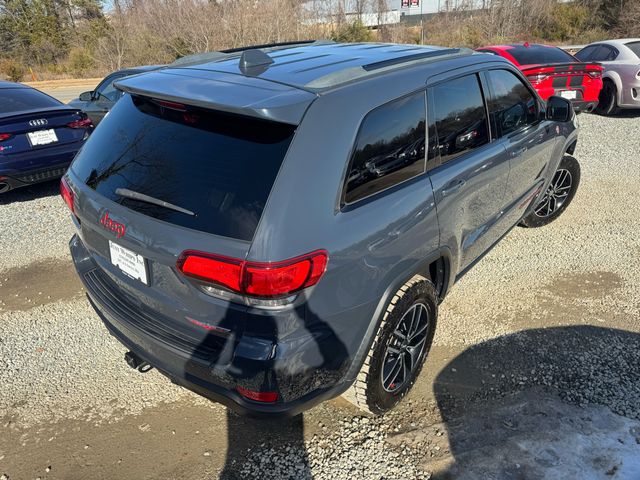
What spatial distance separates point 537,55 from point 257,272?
844 centimetres

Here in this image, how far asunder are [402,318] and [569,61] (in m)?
7.93

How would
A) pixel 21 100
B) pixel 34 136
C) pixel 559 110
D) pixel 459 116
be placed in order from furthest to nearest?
pixel 21 100 < pixel 34 136 < pixel 559 110 < pixel 459 116

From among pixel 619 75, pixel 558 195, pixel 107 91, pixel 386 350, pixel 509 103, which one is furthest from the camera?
pixel 619 75

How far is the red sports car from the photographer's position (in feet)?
26.0

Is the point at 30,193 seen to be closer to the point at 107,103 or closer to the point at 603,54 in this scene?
the point at 107,103

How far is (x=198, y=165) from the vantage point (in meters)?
2.02

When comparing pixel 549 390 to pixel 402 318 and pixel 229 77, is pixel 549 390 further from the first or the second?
pixel 229 77

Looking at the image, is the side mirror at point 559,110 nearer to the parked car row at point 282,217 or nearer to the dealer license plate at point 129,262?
the parked car row at point 282,217

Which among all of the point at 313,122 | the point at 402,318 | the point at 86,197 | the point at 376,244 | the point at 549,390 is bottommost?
the point at 549,390

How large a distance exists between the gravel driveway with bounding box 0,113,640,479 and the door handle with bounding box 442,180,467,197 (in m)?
1.16

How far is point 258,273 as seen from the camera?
1.80 m

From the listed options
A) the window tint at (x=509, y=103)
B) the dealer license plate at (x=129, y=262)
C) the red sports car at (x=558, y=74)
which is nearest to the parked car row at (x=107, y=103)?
the red sports car at (x=558, y=74)

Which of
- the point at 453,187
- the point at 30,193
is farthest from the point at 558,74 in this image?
the point at 30,193

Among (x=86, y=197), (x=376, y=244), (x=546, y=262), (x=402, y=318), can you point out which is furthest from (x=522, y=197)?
(x=86, y=197)
